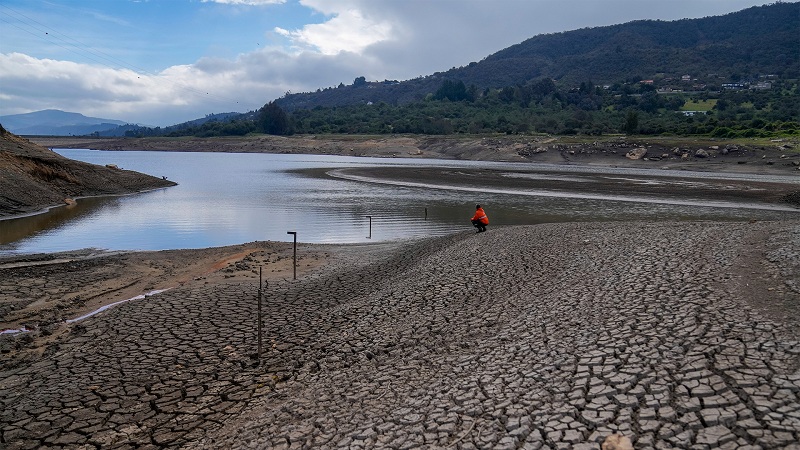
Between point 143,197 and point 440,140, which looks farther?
point 440,140

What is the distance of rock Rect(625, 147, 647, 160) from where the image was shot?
227ft

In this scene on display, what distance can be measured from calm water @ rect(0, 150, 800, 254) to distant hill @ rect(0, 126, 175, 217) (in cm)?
167

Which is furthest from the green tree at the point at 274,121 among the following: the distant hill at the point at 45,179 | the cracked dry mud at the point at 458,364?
the cracked dry mud at the point at 458,364

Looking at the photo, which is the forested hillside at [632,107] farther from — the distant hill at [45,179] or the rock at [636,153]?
the distant hill at [45,179]

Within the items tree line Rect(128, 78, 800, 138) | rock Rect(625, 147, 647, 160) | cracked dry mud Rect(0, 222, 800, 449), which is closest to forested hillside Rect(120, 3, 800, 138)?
tree line Rect(128, 78, 800, 138)

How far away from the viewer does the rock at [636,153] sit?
69250 mm

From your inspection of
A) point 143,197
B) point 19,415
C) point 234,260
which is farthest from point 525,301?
point 143,197

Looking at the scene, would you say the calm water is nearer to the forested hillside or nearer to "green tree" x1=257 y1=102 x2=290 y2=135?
the forested hillside

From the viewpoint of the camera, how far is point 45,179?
36.9m

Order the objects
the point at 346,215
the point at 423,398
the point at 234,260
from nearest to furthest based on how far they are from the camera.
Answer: the point at 423,398, the point at 234,260, the point at 346,215

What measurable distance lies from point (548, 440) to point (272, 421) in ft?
12.9

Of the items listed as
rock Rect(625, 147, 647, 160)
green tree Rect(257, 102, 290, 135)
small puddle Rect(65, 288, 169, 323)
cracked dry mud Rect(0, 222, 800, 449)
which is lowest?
small puddle Rect(65, 288, 169, 323)

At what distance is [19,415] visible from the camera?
27.2 feet

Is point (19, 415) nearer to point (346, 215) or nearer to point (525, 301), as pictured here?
point (525, 301)
